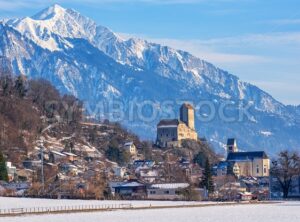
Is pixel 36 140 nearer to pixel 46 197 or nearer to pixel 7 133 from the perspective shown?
pixel 7 133

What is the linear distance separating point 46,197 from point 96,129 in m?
78.6

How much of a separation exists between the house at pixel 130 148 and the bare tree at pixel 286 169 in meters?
57.7

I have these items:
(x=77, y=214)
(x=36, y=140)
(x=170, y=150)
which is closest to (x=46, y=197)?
(x=77, y=214)

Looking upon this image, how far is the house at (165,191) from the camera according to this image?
11181cm

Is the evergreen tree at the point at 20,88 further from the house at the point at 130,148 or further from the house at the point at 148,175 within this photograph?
the house at the point at 148,175

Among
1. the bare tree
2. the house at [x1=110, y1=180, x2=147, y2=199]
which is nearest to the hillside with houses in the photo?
the house at [x1=110, y1=180, x2=147, y2=199]

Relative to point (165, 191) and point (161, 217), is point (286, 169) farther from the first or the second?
point (161, 217)

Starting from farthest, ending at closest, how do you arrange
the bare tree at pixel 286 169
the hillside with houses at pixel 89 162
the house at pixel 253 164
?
the house at pixel 253 164 < the bare tree at pixel 286 169 < the hillside with houses at pixel 89 162

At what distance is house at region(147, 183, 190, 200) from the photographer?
11181 centimetres

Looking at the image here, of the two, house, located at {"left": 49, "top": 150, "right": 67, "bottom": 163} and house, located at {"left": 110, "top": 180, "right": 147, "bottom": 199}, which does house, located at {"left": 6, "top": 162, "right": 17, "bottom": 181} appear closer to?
house, located at {"left": 49, "top": 150, "right": 67, "bottom": 163}

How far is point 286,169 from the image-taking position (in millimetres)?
117562

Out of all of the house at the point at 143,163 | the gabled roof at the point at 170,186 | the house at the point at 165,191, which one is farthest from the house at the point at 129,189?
the house at the point at 143,163

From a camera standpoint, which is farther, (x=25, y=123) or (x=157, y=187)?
(x=25, y=123)

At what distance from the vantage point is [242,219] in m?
62.8
